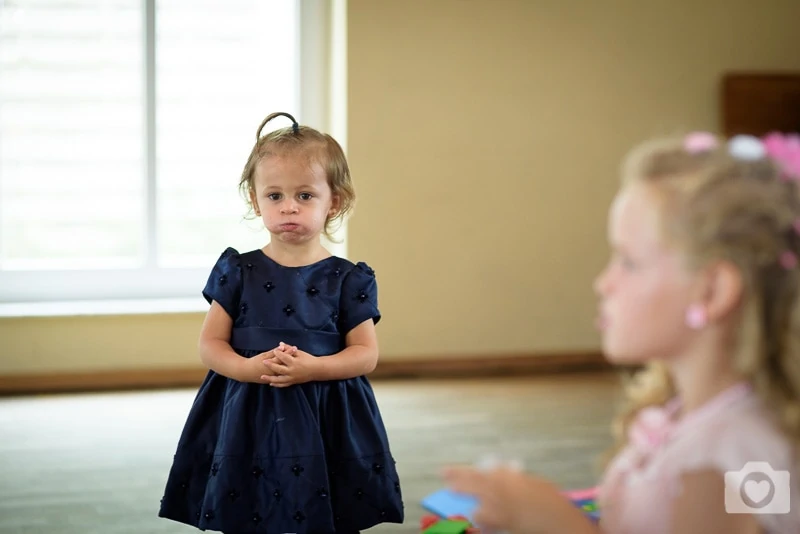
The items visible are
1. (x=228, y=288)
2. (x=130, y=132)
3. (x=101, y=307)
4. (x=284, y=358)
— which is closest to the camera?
(x=284, y=358)

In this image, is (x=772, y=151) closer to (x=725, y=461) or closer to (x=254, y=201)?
(x=725, y=461)

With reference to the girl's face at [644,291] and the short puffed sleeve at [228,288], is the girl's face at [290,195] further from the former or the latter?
the girl's face at [644,291]

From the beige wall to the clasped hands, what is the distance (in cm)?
250

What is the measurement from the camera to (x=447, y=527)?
2.44m

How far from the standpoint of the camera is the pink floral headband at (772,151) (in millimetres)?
928

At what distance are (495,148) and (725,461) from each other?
3722 mm

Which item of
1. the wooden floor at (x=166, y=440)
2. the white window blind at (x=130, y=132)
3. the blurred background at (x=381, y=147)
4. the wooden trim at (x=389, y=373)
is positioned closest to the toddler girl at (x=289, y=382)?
the wooden floor at (x=166, y=440)

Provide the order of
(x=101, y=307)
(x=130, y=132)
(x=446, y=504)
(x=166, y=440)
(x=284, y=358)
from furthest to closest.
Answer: (x=130, y=132)
(x=101, y=307)
(x=166, y=440)
(x=446, y=504)
(x=284, y=358)

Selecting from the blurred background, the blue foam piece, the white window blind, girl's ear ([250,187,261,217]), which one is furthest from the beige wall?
girl's ear ([250,187,261,217])

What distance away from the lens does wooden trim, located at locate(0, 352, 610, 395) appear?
167 inches

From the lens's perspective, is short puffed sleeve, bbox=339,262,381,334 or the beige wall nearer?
short puffed sleeve, bbox=339,262,381,334

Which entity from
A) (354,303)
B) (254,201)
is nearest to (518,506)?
(354,303)

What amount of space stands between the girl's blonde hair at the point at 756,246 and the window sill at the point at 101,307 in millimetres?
3603

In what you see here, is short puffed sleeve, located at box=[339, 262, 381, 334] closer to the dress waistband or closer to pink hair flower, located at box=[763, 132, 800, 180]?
the dress waistband
